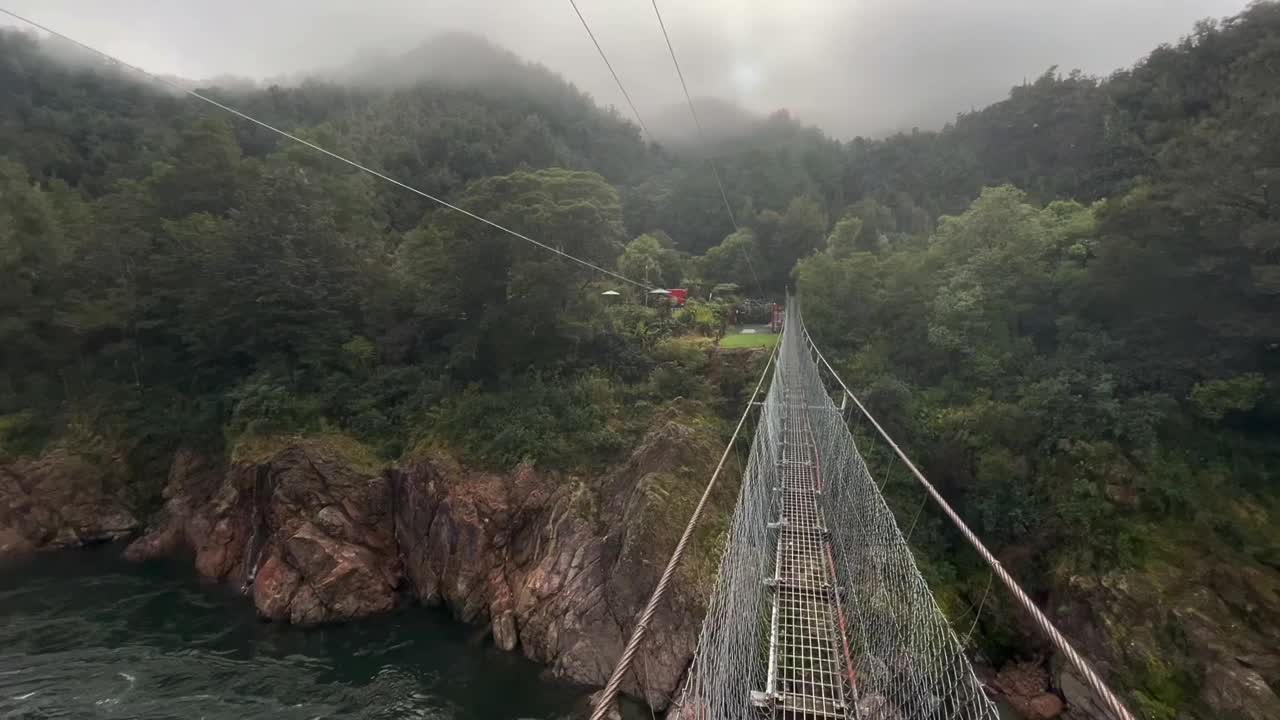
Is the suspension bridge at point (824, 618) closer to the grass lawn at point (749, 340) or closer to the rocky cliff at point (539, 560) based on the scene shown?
the rocky cliff at point (539, 560)

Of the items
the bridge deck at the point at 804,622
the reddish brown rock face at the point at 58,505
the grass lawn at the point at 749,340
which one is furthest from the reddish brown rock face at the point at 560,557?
the reddish brown rock face at the point at 58,505

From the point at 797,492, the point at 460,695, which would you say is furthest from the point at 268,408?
the point at 797,492

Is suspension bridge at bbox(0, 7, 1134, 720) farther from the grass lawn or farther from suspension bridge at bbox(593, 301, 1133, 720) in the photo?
the grass lawn

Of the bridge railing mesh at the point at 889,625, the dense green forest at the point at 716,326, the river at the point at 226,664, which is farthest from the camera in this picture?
the dense green forest at the point at 716,326

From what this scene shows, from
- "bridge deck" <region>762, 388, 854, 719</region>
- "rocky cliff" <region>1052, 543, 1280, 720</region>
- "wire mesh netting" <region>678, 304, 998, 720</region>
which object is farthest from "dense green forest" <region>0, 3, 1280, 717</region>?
"wire mesh netting" <region>678, 304, 998, 720</region>

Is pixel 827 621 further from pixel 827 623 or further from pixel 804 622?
pixel 804 622

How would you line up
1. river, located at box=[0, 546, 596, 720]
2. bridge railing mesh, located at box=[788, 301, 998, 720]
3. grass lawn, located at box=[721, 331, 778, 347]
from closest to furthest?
bridge railing mesh, located at box=[788, 301, 998, 720] < river, located at box=[0, 546, 596, 720] < grass lawn, located at box=[721, 331, 778, 347]
